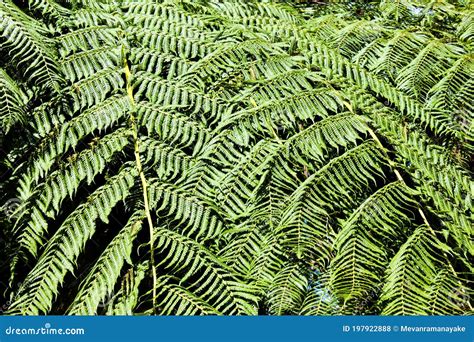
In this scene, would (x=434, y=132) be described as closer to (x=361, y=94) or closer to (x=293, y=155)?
(x=361, y=94)

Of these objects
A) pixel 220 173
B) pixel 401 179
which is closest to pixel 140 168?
pixel 220 173

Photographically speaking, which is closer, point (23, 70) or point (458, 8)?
point (23, 70)

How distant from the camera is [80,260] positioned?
6.34ft

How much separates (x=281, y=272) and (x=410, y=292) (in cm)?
34

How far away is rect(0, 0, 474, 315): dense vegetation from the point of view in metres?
1.75

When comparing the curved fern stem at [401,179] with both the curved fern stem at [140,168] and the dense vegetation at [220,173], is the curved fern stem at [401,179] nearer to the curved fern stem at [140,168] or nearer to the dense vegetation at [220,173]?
the dense vegetation at [220,173]

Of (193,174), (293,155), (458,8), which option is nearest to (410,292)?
(293,155)

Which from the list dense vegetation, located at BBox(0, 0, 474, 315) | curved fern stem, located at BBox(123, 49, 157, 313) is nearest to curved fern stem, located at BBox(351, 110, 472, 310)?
dense vegetation, located at BBox(0, 0, 474, 315)

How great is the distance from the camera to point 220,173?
1891 mm

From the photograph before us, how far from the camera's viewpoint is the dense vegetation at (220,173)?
5.74 feet

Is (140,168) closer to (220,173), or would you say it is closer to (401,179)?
(220,173)

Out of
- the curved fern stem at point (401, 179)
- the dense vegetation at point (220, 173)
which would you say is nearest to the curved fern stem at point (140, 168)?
the dense vegetation at point (220, 173)

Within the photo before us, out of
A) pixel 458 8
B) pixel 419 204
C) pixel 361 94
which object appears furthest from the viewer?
pixel 458 8

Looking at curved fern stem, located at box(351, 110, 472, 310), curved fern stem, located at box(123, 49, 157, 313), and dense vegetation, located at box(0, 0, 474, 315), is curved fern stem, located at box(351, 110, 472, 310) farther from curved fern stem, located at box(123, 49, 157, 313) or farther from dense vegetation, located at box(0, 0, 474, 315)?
curved fern stem, located at box(123, 49, 157, 313)
